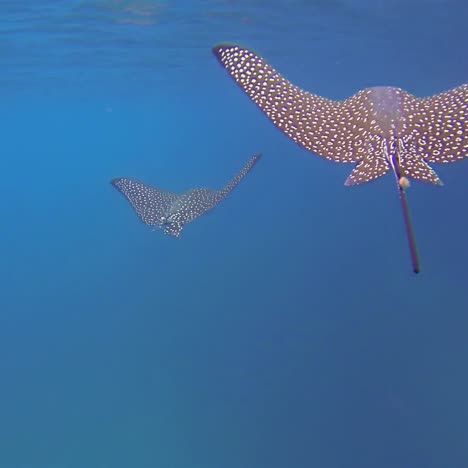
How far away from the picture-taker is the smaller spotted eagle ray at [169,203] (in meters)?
8.77

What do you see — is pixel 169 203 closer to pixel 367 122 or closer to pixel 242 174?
pixel 242 174

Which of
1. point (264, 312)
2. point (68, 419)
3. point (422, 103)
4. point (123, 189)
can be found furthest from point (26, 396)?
point (422, 103)

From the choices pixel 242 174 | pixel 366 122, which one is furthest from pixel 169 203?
pixel 366 122

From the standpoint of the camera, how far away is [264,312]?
2264 cm

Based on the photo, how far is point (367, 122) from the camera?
5.09m

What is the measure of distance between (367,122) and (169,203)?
5618 millimetres

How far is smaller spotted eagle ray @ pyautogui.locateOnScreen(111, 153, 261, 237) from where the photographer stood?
345 inches

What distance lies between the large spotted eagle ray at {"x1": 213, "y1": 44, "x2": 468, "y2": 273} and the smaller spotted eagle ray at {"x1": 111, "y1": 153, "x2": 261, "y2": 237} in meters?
2.76

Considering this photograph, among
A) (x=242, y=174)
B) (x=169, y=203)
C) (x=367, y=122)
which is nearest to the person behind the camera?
(x=367, y=122)

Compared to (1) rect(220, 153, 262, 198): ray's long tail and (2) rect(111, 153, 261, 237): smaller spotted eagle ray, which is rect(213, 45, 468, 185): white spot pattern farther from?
(2) rect(111, 153, 261, 237): smaller spotted eagle ray

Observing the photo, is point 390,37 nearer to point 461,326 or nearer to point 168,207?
point 461,326

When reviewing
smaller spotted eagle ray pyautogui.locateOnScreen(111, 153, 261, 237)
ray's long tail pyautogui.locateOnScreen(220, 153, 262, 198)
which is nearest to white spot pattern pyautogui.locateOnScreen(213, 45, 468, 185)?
ray's long tail pyautogui.locateOnScreen(220, 153, 262, 198)

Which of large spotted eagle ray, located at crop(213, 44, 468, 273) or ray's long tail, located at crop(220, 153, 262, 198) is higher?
large spotted eagle ray, located at crop(213, 44, 468, 273)

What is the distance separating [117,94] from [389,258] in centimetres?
2333
